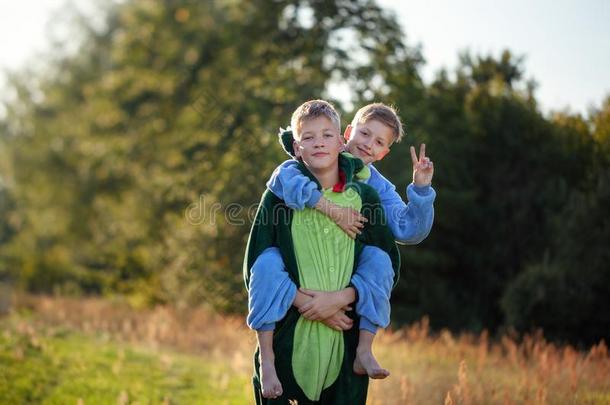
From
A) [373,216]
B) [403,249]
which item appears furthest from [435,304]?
[373,216]

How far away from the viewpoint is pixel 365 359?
351cm

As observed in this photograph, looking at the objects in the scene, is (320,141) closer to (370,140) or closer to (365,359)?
(370,140)

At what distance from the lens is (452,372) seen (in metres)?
7.41

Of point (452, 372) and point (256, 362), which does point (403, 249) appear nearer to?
point (452, 372)

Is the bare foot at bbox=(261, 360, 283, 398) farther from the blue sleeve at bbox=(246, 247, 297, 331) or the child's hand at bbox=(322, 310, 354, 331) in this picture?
the child's hand at bbox=(322, 310, 354, 331)

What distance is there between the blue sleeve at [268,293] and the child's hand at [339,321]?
0.69ft

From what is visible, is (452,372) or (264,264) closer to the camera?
(264,264)

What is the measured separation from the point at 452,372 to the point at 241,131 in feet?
28.3

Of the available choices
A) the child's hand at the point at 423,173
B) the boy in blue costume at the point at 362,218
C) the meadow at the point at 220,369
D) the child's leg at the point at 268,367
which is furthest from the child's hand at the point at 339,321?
the meadow at the point at 220,369

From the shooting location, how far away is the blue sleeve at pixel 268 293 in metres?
3.45

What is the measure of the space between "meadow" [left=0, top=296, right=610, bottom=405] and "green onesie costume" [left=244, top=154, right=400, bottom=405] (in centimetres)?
116

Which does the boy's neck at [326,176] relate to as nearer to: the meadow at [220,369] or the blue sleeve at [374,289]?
the blue sleeve at [374,289]

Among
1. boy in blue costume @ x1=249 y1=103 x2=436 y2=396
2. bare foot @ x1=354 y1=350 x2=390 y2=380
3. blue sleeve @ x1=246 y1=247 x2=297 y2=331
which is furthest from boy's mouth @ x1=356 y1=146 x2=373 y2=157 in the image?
bare foot @ x1=354 y1=350 x2=390 y2=380

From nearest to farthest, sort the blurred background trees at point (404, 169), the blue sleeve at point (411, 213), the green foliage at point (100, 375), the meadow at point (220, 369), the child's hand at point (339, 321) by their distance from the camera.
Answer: the child's hand at point (339, 321) < the blue sleeve at point (411, 213) < the meadow at point (220, 369) < the green foliage at point (100, 375) < the blurred background trees at point (404, 169)
